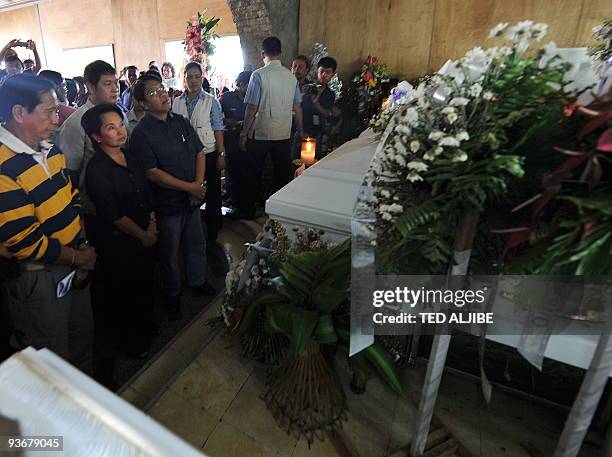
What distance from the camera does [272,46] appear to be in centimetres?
323

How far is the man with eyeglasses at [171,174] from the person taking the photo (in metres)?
2.03

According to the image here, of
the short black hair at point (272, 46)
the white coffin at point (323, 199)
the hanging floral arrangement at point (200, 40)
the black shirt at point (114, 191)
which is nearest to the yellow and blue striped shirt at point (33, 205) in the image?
the black shirt at point (114, 191)

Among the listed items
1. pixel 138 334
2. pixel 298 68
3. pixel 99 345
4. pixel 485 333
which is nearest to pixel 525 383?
pixel 485 333

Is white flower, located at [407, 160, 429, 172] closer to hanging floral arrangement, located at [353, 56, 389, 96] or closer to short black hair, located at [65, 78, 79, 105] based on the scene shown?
hanging floral arrangement, located at [353, 56, 389, 96]

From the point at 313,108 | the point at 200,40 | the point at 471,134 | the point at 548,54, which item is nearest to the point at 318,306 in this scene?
the point at 471,134

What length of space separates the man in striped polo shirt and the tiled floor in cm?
53

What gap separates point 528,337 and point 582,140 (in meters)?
0.53

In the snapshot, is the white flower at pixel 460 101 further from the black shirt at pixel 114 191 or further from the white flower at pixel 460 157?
the black shirt at pixel 114 191

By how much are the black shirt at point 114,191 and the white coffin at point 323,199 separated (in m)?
0.70

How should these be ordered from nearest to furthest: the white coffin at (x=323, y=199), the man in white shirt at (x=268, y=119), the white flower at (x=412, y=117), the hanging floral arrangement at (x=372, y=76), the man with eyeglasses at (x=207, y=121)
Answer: the white flower at (x=412, y=117) < the white coffin at (x=323, y=199) < the man with eyeglasses at (x=207, y=121) < the man in white shirt at (x=268, y=119) < the hanging floral arrangement at (x=372, y=76)

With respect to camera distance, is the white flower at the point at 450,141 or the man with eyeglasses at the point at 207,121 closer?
the white flower at the point at 450,141

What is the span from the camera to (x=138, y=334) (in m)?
2.04

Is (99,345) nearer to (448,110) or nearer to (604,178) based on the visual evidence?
(448,110)

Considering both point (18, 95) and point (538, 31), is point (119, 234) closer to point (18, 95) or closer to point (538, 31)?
point (18, 95)
